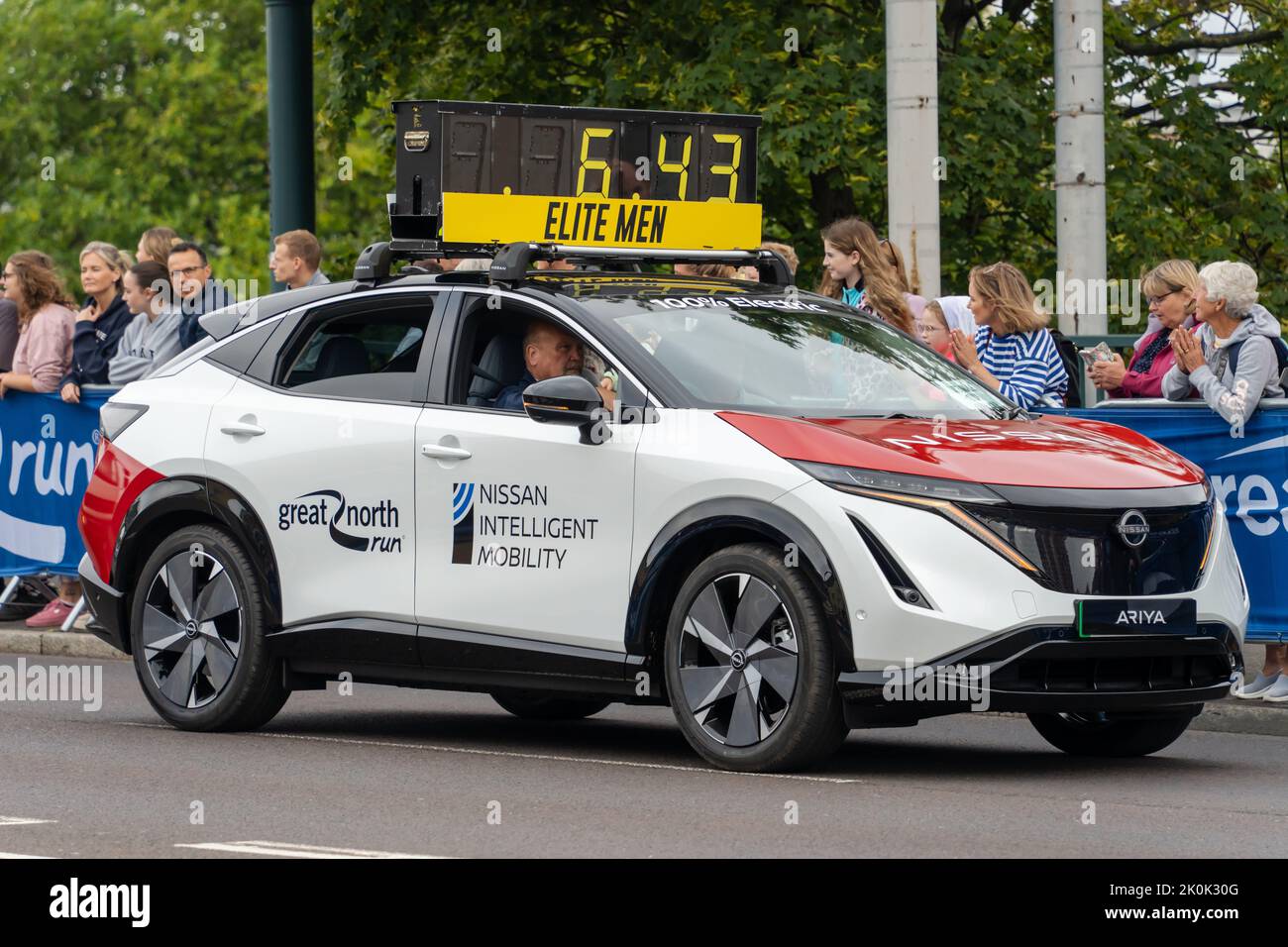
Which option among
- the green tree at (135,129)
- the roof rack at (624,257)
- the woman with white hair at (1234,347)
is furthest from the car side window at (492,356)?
the green tree at (135,129)

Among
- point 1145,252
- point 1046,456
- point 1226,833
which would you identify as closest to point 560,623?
point 1046,456

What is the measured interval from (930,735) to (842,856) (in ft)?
12.0

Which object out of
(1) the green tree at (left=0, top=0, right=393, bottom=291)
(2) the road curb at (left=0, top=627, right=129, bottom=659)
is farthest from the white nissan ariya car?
(1) the green tree at (left=0, top=0, right=393, bottom=291)

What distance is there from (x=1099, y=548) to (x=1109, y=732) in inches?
59.9

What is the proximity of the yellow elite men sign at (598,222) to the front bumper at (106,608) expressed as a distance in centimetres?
220

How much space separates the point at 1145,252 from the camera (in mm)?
23734

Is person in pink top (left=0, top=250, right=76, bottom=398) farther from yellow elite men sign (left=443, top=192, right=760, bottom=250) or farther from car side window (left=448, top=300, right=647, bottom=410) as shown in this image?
→ car side window (left=448, top=300, right=647, bottom=410)

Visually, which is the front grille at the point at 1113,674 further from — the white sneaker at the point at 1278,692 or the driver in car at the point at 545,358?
the white sneaker at the point at 1278,692

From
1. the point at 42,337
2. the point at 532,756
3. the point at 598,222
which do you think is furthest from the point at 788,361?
the point at 42,337

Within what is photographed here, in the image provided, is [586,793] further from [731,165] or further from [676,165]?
[731,165]

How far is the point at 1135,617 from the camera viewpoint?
8.73 metres

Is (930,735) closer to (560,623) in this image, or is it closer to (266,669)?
(560,623)

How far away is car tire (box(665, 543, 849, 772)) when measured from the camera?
8656 mm

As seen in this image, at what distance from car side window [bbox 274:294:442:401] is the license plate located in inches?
116
